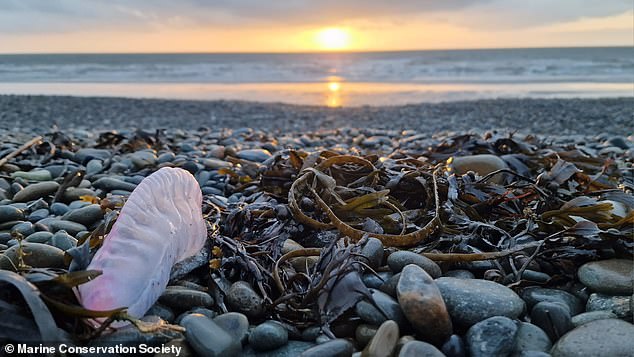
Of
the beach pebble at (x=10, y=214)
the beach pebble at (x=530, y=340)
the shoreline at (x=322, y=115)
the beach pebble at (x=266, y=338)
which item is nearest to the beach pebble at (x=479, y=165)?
the beach pebble at (x=530, y=340)

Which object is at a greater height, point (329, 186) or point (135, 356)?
point (329, 186)

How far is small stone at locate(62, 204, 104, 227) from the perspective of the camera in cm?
229

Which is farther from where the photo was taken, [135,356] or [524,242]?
[524,242]

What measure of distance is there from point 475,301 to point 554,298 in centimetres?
34

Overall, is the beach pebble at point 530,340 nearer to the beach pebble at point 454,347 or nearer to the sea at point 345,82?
the beach pebble at point 454,347

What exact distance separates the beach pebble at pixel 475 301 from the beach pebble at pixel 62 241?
4.61 feet

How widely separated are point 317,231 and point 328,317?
0.59 metres

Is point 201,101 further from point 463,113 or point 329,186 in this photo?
point 329,186

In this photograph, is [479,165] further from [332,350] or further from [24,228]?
[24,228]

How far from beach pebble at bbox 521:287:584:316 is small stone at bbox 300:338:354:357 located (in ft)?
2.07

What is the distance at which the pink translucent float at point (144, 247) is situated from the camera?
1270 mm

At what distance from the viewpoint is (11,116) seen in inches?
348

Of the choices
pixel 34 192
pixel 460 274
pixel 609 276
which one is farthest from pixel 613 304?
pixel 34 192

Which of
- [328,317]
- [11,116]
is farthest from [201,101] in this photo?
[328,317]
